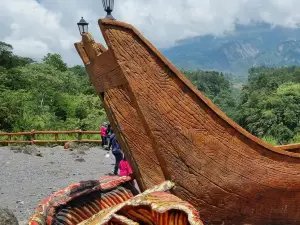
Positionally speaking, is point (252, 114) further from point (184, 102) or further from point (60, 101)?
point (184, 102)

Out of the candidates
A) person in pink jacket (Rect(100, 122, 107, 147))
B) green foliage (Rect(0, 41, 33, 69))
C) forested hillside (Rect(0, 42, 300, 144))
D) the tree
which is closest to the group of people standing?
person in pink jacket (Rect(100, 122, 107, 147))

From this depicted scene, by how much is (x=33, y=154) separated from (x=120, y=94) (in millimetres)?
14879

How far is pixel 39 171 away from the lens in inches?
540

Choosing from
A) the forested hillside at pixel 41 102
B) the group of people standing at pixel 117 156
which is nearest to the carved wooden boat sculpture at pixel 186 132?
the group of people standing at pixel 117 156

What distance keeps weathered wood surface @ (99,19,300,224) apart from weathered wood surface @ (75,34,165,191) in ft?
0.46

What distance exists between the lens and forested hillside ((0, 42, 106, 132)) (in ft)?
74.8

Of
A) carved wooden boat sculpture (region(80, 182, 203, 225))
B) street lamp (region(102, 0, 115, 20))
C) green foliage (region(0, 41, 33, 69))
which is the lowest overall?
carved wooden boat sculpture (region(80, 182, 203, 225))

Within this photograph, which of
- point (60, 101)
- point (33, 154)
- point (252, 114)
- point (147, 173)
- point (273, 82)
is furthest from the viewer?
point (273, 82)

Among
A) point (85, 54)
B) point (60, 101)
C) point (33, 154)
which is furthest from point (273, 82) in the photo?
point (85, 54)

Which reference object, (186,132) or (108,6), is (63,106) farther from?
(186,132)

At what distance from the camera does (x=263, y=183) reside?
248cm

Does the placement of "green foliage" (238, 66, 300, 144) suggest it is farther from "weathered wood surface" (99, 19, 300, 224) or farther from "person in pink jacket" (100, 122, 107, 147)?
"weathered wood surface" (99, 19, 300, 224)

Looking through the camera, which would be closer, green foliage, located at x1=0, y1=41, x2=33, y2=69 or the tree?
green foliage, located at x1=0, y1=41, x2=33, y2=69

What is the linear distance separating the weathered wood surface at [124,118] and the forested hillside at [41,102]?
20399 mm
